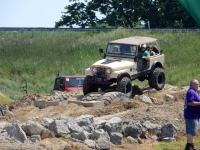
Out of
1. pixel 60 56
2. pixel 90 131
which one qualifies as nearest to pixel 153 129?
pixel 90 131

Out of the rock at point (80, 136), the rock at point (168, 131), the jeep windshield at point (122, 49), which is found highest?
the jeep windshield at point (122, 49)

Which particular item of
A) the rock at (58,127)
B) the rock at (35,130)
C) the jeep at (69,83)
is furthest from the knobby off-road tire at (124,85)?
the rock at (35,130)

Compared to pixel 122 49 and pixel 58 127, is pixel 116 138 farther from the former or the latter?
pixel 122 49

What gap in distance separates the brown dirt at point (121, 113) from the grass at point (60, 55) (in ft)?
35.0

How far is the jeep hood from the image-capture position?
22667mm

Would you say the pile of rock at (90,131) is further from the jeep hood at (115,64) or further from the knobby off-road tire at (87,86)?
the knobby off-road tire at (87,86)

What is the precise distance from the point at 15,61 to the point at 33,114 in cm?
2138

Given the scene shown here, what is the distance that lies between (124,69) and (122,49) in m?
1.15

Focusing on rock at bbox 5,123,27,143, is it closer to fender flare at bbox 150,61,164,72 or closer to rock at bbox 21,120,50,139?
rock at bbox 21,120,50,139

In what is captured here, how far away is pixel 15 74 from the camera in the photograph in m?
39.7

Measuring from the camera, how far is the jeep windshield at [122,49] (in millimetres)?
23766

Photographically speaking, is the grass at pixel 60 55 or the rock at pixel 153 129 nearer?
the rock at pixel 153 129

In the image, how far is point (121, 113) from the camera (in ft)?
62.2

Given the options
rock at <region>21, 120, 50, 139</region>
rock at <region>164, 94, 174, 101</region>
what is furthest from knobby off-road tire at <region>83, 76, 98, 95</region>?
rock at <region>21, 120, 50, 139</region>
